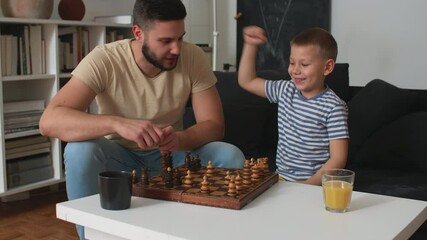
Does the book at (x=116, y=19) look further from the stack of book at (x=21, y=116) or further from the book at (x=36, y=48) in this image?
the stack of book at (x=21, y=116)

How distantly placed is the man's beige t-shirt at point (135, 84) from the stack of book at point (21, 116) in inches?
42.5

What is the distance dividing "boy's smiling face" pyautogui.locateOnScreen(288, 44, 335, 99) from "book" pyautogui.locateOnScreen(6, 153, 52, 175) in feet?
5.46

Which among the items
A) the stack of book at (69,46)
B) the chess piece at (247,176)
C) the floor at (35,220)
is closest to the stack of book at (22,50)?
the stack of book at (69,46)

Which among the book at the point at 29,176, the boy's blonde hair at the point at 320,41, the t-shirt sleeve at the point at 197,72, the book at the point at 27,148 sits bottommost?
the book at the point at 29,176

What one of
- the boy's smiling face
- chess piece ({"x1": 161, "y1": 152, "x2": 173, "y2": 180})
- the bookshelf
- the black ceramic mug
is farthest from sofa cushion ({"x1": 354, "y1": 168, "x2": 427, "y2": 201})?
the bookshelf

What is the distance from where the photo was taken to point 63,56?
298 centimetres

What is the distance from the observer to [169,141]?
60.2 inches

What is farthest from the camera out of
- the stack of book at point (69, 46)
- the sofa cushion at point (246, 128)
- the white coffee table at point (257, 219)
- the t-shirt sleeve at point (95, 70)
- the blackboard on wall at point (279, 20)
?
the blackboard on wall at point (279, 20)

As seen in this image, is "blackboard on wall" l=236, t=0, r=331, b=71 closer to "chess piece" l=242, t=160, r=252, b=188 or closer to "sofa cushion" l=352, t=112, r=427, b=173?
"sofa cushion" l=352, t=112, r=427, b=173

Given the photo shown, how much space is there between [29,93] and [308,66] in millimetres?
1855

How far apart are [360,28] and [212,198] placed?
7.72ft

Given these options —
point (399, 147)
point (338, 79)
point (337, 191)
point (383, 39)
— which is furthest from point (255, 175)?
point (383, 39)

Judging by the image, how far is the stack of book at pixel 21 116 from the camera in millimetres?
2658

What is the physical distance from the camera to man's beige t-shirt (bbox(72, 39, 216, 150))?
173 cm
